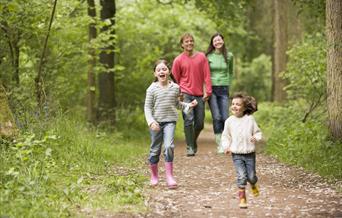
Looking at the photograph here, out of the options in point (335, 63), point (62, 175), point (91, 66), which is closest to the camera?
point (62, 175)

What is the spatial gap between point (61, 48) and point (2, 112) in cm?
589

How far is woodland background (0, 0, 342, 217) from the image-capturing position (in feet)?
24.6

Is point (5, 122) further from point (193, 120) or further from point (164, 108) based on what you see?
point (193, 120)

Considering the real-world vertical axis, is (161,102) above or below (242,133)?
above

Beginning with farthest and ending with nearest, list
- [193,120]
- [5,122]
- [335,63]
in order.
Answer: [193,120]
[335,63]
[5,122]

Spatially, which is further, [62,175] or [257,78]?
[257,78]

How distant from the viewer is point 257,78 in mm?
39906

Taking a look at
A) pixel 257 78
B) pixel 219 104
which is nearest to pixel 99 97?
pixel 219 104

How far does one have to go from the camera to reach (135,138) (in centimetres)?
1681

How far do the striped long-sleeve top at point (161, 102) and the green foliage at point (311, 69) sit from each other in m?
7.68

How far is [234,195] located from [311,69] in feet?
27.2

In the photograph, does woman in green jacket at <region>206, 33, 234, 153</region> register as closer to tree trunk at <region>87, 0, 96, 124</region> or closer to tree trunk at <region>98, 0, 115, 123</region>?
tree trunk at <region>87, 0, 96, 124</region>

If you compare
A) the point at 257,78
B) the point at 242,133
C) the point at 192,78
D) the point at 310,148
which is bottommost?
the point at 257,78

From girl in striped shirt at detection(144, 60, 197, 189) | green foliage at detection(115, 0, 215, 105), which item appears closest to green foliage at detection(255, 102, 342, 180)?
girl in striped shirt at detection(144, 60, 197, 189)
